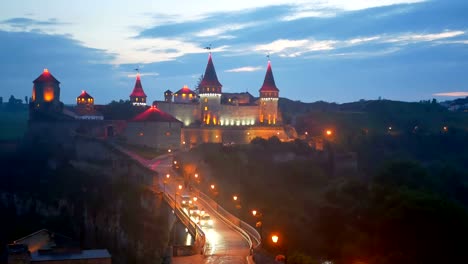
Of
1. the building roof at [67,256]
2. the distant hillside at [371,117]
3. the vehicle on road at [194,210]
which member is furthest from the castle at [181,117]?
the building roof at [67,256]

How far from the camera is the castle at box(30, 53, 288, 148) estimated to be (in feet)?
241

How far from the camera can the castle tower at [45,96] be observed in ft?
260

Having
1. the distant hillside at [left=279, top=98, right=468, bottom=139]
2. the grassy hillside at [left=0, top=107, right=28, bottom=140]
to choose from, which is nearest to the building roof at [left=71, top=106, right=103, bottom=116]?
the grassy hillside at [left=0, top=107, right=28, bottom=140]

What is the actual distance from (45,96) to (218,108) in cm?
1830

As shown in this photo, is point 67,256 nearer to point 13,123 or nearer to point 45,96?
point 45,96

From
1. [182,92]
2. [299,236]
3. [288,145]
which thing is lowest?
[299,236]

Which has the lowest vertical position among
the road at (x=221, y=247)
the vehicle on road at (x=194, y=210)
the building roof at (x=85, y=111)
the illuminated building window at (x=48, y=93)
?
the road at (x=221, y=247)

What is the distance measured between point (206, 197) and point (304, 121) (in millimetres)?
47127

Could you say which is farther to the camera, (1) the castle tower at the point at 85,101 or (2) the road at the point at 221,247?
(1) the castle tower at the point at 85,101

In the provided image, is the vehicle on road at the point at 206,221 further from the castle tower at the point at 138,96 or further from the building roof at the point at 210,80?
the castle tower at the point at 138,96

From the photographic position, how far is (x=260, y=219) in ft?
174

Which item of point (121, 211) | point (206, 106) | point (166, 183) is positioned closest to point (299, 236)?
point (166, 183)

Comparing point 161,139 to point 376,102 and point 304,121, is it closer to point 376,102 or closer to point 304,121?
point 304,121

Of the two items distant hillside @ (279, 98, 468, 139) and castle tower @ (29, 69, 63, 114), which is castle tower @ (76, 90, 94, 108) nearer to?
castle tower @ (29, 69, 63, 114)
